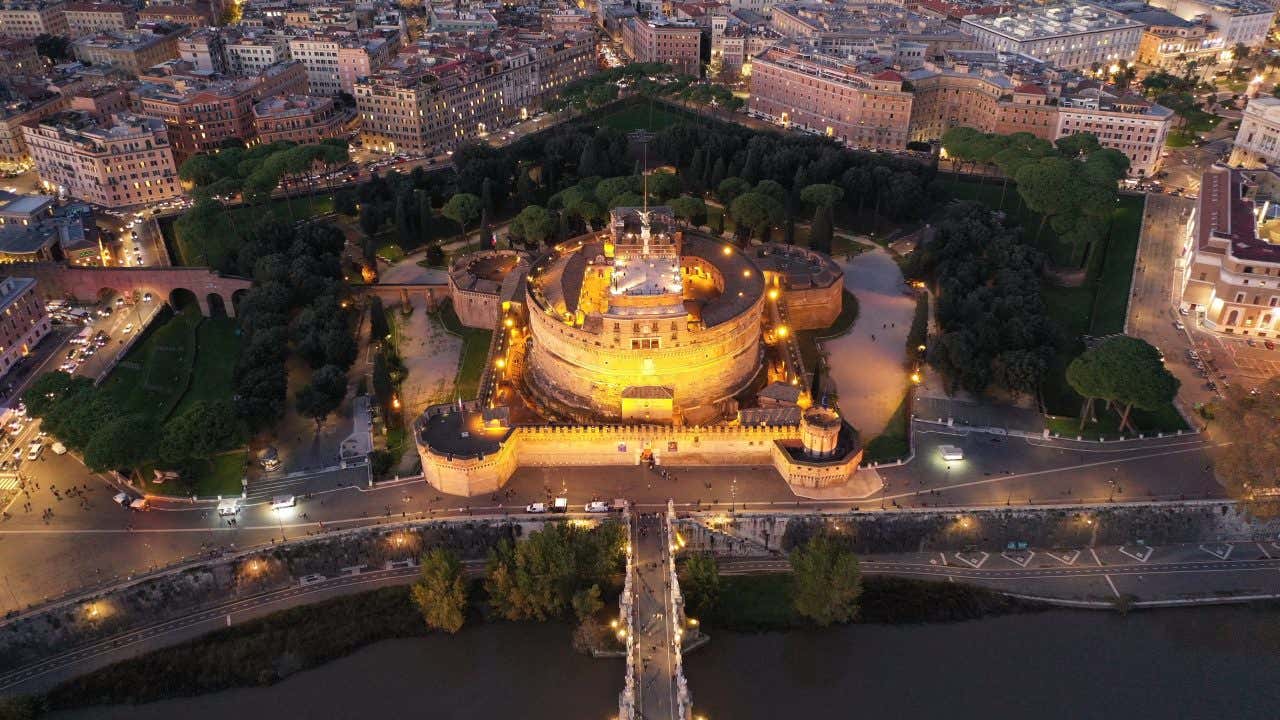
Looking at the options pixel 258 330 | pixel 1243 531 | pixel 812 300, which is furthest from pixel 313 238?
pixel 1243 531

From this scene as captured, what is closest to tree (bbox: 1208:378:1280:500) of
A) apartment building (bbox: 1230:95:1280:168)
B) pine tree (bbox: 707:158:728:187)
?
pine tree (bbox: 707:158:728:187)

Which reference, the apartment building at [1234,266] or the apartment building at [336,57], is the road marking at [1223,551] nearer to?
the apartment building at [1234,266]

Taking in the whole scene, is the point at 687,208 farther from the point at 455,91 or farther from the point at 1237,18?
the point at 1237,18

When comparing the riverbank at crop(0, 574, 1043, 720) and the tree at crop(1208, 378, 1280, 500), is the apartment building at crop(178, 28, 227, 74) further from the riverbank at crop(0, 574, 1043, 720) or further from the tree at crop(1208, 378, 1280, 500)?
the tree at crop(1208, 378, 1280, 500)


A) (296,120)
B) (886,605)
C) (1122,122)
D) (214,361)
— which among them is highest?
(1122,122)

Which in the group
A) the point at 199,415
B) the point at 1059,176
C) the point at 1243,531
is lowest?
the point at 1243,531

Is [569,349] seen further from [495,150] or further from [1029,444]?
[495,150]

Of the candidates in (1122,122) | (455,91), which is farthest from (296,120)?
(1122,122)
